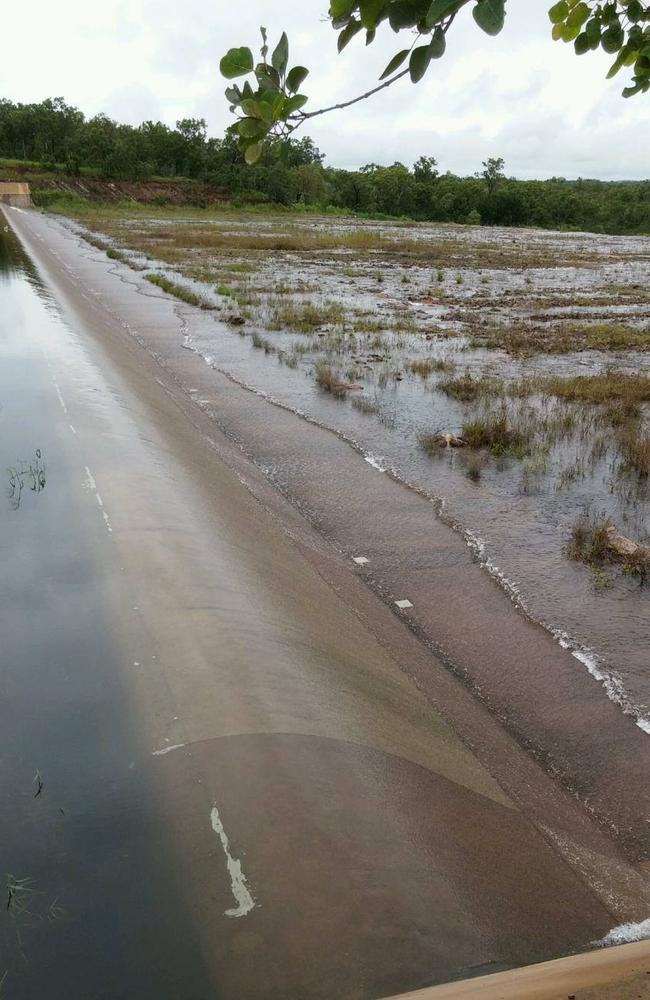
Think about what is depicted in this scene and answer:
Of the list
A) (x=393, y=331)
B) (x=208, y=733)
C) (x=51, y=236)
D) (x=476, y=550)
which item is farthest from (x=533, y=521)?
(x=51, y=236)

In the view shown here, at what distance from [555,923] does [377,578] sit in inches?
147

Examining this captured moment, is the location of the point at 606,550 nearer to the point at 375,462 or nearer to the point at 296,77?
the point at 375,462

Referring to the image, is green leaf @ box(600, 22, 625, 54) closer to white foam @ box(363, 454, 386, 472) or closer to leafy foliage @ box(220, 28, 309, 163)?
leafy foliage @ box(220, 28, 309, 163)

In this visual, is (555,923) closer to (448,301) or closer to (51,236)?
(448,301)

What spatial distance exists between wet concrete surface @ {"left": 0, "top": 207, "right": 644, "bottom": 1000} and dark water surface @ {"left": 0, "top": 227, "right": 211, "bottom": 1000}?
1 cm

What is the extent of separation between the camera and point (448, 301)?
2417 cm

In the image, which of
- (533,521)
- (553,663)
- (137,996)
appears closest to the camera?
(137,996)

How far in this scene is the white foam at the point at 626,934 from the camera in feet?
10.5

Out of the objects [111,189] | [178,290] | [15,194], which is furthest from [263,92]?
[111,189]

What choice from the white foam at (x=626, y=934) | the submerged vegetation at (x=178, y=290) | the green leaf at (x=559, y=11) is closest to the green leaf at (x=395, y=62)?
the green leaf at (x=559, y=11)

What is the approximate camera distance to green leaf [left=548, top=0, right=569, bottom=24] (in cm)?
313

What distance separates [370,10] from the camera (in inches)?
87.6

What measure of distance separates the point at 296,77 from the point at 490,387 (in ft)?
37.1

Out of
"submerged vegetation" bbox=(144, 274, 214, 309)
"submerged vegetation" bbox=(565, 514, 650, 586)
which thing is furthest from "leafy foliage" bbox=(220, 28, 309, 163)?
"submerged vegetation" bbox=(144, 274, 214, 309)
